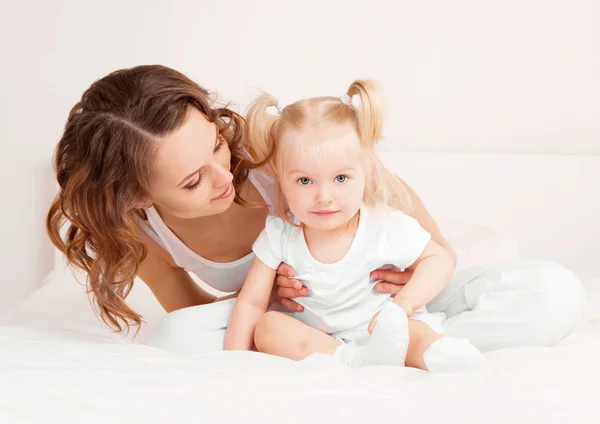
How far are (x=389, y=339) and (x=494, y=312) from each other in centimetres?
26

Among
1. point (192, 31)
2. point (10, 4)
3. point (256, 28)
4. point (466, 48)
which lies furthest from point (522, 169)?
point (10, 4)

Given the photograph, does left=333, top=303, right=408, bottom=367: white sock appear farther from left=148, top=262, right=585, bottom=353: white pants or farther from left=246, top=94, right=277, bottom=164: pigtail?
left=246, top=94, right=277, bottom=164: pigtail

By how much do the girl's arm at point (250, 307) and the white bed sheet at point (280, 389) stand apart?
0.17 metres

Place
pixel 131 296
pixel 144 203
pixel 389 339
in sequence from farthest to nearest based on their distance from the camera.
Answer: pixel 131 296 → pixel 144 203 → pixel 389 339

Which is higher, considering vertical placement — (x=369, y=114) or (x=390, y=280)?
(x=369, y=114)

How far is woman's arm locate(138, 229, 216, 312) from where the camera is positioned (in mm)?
1717

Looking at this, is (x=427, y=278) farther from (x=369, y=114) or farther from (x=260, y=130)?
(x=260, y=130)

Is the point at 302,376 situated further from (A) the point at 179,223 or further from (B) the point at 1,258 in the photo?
(B) the point at 1,258

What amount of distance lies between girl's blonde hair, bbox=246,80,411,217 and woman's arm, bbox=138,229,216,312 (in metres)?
0.33

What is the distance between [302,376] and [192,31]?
160 cm

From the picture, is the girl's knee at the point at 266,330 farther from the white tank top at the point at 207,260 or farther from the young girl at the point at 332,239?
the white tank top at the point at 207,260

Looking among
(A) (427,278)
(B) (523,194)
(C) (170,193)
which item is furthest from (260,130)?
(B) (523,194)

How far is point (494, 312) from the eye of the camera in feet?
4.60

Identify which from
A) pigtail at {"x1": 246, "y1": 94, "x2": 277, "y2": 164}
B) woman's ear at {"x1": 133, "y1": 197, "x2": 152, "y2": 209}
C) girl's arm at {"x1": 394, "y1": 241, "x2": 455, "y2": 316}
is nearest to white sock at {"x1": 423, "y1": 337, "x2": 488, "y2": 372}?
girl's arm at {"x1": 394, "y1": 241, "x2": 455, "y2": 316}
